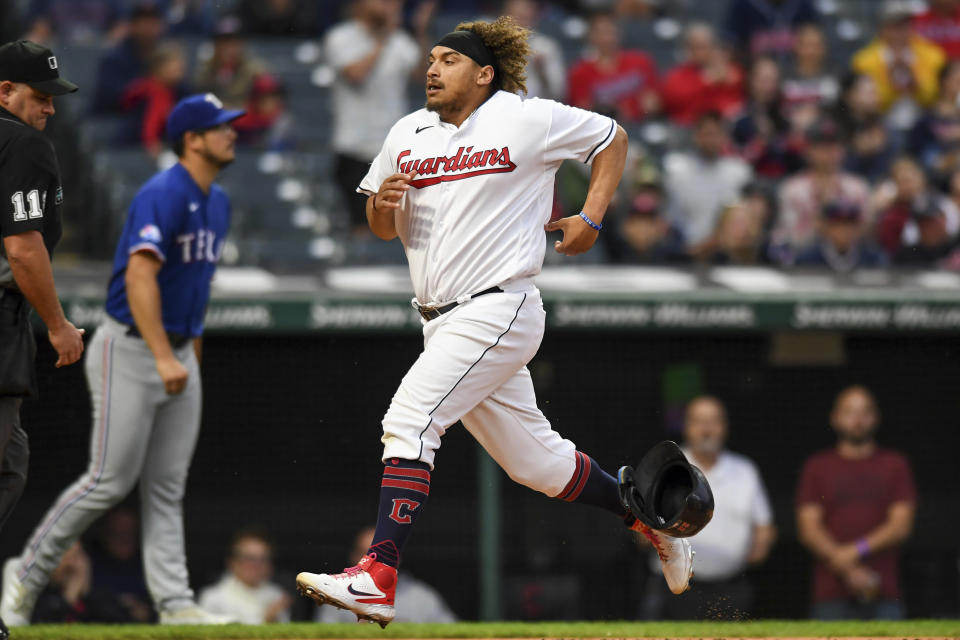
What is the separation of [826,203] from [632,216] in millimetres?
1349

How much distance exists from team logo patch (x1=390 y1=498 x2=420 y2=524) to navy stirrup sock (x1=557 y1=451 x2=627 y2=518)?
0.66m

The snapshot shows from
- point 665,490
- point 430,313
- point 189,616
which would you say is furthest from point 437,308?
point 189,616

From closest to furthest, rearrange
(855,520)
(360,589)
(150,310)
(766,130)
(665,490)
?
(360,589), (665,490), (150,310), (855,520), (766,130)

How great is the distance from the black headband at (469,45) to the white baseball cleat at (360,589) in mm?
1486

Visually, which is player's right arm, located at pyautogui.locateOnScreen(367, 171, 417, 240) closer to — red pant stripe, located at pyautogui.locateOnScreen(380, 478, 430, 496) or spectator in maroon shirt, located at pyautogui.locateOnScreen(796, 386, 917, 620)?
red pant stripe, located at pyautogui.locateOnScreen(380, 478, 430, 496)

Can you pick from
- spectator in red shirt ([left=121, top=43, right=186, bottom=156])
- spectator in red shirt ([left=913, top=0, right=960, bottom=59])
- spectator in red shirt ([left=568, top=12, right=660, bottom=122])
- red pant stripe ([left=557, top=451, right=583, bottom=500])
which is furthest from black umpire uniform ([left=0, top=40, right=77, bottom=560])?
spectator in red shirt ([left=913, top=0, right=960, bottom=59])

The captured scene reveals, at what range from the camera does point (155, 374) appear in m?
5.23

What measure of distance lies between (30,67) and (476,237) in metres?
1.37

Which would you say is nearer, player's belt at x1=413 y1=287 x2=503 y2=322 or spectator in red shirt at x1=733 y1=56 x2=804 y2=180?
player's belt at x1=413 y1=287 x2=503 y2=322

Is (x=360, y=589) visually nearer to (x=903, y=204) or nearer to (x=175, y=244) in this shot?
(x=175, y=244)

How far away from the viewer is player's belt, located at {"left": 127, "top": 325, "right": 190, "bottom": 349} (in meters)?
5.23

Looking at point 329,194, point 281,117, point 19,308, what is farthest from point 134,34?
point 19,308

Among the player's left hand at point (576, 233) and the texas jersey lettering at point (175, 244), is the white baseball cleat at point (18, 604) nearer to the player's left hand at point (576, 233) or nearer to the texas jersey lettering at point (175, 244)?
the texas jersey lettering at point (175, 244)

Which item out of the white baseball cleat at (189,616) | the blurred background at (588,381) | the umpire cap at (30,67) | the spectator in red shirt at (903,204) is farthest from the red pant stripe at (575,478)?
the spectator in red shirt at (903,204)
